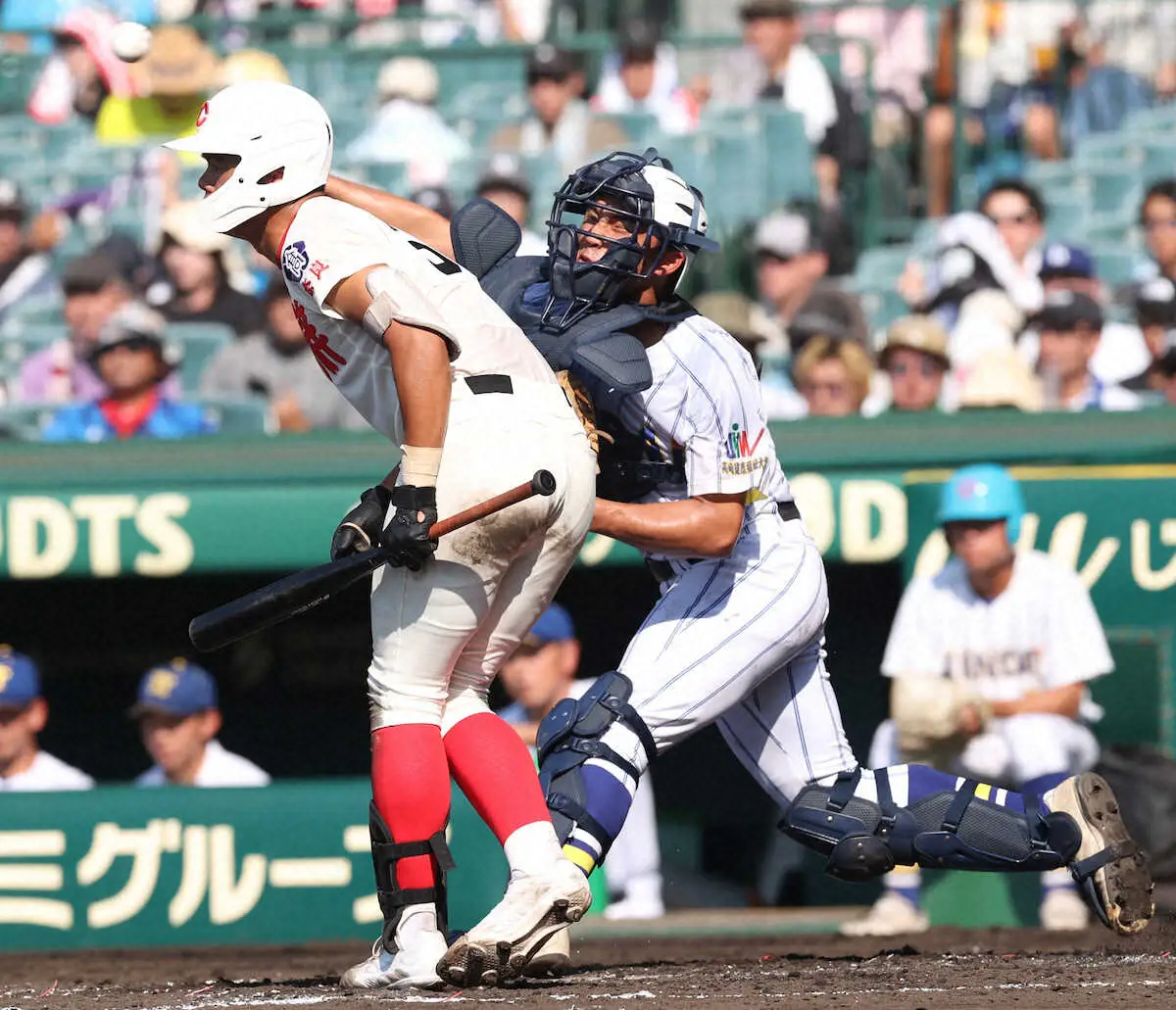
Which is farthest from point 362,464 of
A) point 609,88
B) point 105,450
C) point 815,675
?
point 609,88

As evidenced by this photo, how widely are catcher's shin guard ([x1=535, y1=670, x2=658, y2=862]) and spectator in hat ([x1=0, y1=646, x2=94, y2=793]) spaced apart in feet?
9.94

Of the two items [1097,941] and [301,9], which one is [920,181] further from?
[1097,941]

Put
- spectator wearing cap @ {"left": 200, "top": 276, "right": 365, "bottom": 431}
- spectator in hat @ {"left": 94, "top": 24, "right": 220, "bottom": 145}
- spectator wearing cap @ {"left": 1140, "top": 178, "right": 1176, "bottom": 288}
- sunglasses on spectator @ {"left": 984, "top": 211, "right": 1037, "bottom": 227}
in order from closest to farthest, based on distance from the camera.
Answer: spectator wearing cap @ {"left": 200, "top": 276, "right": 365, "bottom": 431} → spectator wearing cap @ {"left": 1140, "top": 178, "right": 1176, "bottom": 288} → sunglasses on spectator @ {"left": 984, "top": 211, "right": 1037, "bottom": 227} → spectator in hat @ {"left": 94, "top": 24, "right": 220, "bottom": 145}

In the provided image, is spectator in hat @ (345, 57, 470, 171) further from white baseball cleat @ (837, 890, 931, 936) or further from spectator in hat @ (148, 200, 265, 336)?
white baseball cleat @ (837, 890, 931, 936)

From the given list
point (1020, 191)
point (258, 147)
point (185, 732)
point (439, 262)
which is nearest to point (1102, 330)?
point (1020, 191)

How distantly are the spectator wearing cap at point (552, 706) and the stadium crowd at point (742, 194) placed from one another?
47.2 inches

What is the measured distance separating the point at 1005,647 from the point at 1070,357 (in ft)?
5.39

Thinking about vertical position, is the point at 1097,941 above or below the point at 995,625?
below

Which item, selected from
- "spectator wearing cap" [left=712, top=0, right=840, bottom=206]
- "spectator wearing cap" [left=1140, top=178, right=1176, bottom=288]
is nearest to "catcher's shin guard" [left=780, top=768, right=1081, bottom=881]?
"spectator wearing cap" [left=1140, top=178, right=1176, bottom=288]

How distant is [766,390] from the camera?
762 cm

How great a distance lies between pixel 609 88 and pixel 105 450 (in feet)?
14.4

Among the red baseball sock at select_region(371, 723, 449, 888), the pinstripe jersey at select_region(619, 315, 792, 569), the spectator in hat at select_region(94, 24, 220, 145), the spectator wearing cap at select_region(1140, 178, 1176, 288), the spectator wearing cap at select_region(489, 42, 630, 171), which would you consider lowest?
the red baseball sock at select_region(371, 723, 449, 888)

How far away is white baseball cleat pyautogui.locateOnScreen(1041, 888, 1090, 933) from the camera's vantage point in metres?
6.62

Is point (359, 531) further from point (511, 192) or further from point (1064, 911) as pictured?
point (511, 192)
